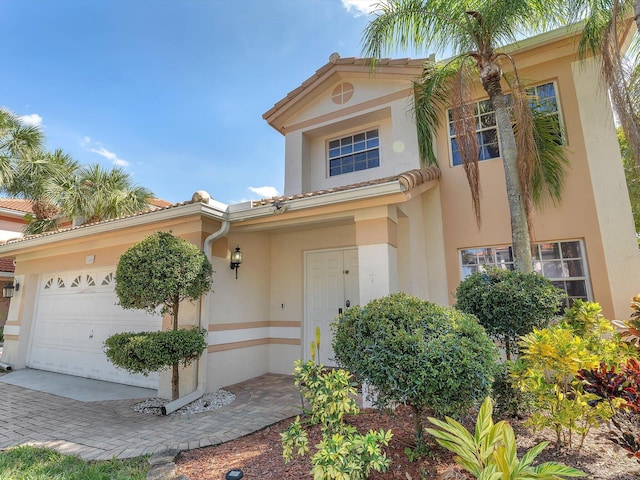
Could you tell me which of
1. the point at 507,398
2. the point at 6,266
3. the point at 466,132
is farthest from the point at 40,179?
the point at 507,398

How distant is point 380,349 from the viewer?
11.0 ft

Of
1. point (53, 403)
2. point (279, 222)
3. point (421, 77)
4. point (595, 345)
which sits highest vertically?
point (421, 77)

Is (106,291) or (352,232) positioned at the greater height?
(352,232)

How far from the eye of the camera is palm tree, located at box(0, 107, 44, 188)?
40.9 ft

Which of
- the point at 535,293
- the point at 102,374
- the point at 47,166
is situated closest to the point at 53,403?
the point at 102,374

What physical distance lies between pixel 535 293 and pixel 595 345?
0.87 m

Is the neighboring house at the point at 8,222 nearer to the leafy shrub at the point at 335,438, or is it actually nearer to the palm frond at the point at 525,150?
the leafy shrub at the point at 335,438

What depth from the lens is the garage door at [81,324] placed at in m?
8.19

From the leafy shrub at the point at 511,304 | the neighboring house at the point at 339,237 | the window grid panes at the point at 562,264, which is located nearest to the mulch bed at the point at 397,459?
the leafy shrub at the point at 511,304

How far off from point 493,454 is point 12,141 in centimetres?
1767

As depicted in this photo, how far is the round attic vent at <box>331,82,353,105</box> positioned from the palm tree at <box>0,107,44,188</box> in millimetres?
12346

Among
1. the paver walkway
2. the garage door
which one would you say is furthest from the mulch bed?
the garage door

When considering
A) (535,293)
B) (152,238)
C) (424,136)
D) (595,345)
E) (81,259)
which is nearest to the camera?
(595,345)

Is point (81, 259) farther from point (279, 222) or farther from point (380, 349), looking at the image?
point (380, 349)
